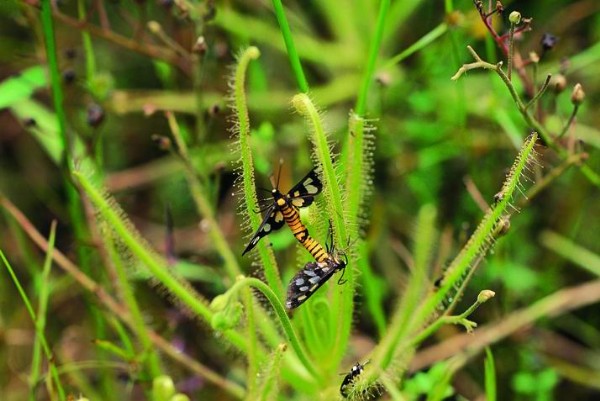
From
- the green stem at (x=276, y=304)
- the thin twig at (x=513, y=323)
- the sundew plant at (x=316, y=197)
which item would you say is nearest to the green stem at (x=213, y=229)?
the sundew plant at (x=316, y=197)

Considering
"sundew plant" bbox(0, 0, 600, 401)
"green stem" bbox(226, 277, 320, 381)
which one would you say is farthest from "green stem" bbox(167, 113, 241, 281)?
"green stem" bbox(226, 277, 320, 381)

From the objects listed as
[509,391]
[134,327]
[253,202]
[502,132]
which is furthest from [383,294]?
[253,202]

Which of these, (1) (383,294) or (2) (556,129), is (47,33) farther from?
(2) (556,129)

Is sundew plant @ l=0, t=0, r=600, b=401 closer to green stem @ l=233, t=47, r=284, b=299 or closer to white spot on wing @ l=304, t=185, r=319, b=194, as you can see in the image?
white spot on wing @ l=304, t=185, r=319, b=194

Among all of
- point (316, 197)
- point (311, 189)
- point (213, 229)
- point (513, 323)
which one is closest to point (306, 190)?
point (311, 189)

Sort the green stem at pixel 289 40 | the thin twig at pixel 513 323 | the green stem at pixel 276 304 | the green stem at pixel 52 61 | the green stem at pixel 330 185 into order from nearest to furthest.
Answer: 1. the green stem at pixel 276 304
2. the green stem at pixel 330 185
3. the green stem at pixel 289 40
4. the green stem at pixel 52 61
5. the thin twig at pixel 513 323

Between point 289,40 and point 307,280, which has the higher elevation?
point 289,40

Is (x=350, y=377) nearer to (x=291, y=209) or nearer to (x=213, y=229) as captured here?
(x=291, y=209)

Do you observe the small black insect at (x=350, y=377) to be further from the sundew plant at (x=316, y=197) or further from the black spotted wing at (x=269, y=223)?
the black spotted wing at (x=269, y=223)
